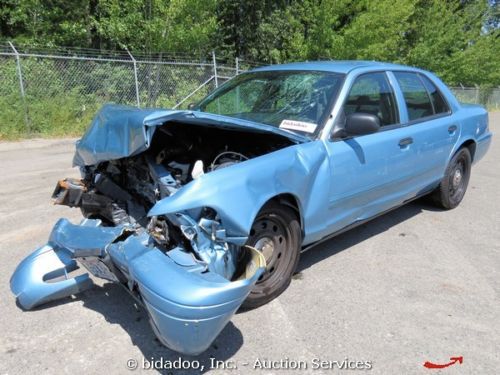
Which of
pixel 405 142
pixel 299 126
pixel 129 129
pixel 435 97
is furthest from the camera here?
pixel 435 97

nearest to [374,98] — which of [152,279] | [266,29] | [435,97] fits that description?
[435,97]

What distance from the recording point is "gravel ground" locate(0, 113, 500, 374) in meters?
2.77

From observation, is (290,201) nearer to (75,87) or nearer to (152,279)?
(152,279)

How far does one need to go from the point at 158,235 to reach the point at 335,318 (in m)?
1.38

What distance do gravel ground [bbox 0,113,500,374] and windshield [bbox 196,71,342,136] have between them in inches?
50.8

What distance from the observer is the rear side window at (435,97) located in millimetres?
5066

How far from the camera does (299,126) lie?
145 inches

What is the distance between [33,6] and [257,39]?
Answer: 1019cm

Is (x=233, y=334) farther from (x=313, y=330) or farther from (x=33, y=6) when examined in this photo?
(x=33, y=6)

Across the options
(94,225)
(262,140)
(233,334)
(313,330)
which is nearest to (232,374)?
(233,334)

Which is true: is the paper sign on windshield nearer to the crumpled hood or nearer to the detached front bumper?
the crumpled hood

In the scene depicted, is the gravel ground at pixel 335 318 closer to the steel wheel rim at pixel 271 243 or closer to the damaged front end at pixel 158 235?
the steel wheel rim at pixel 271 243

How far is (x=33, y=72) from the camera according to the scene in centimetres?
1098

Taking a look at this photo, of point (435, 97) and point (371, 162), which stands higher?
point (435, 97)
